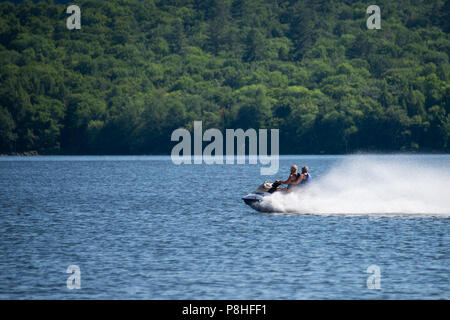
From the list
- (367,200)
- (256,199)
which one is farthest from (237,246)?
(367,200)

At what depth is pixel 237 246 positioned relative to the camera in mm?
28172

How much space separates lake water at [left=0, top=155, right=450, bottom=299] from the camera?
70.0 ft

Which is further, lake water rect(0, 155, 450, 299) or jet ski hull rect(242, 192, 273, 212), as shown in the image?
jet ski hull rect(242, 192, 273, 212)

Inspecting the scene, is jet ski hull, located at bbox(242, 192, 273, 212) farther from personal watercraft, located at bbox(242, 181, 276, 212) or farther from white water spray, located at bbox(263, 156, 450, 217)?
white water spray, located at bbox(263, 156, 450, 217)

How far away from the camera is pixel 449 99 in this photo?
145750 mm

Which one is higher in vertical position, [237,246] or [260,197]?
[260,197]

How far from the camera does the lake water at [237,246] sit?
70.0 feet

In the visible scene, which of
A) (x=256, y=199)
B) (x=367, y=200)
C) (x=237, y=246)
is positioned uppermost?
(x=256, y=199)

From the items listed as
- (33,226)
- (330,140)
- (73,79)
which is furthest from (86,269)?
(73,79)

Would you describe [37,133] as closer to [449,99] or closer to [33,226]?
[449,99]

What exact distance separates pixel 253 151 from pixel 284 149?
16.1 m

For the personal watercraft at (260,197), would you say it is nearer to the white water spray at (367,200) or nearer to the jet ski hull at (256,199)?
the jet ski hull at (256,199)

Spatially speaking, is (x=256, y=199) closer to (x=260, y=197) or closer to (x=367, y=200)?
(x=260, y=197)

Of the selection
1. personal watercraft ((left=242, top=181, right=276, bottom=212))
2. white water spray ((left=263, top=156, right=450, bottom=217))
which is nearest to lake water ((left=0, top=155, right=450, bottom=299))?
white water spray ((left=263, top=156, right=450, bottom=217))
